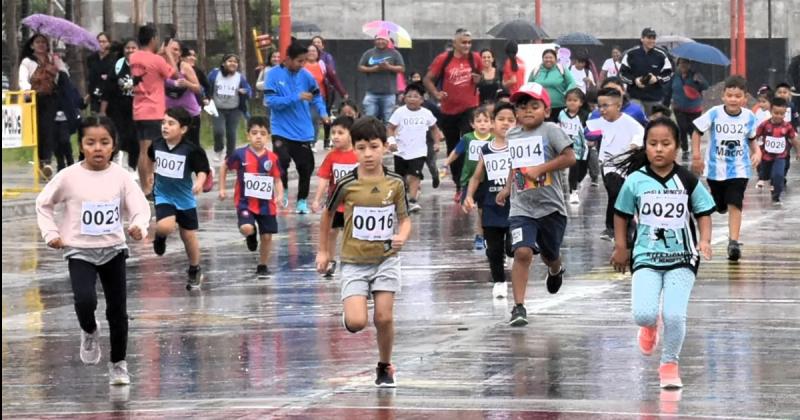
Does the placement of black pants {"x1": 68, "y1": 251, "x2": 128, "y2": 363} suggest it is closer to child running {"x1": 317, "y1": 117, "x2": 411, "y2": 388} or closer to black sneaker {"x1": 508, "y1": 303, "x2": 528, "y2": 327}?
child running {"x1": 317, "y1": 117, "x2": 411, "y2": 388}

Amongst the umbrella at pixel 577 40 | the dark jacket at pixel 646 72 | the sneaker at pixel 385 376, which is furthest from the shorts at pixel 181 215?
the umbrella at pixel 577 40

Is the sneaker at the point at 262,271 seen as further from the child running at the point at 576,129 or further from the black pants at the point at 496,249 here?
the child running at the point at 576,129

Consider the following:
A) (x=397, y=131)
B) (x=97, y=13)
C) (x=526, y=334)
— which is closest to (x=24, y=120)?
(x=397, y=131)

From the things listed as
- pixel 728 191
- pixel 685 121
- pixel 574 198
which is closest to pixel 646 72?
pixel 685 121

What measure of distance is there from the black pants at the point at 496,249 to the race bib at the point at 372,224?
11.5 ft

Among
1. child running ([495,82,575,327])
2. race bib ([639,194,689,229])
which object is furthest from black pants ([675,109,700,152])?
race bib ([639,194,689,229])

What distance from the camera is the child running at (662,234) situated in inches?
372

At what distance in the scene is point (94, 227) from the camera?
1000 centimetres

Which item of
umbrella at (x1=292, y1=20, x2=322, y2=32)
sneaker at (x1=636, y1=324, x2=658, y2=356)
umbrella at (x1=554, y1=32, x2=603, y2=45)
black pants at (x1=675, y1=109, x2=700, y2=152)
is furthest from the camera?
umbrella at (x1=292, y1=20, x2=322, y2=32)

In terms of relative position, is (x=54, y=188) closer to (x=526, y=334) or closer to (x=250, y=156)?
(x=526, y=334)

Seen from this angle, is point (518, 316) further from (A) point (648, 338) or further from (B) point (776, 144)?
(B) point (776, 144)

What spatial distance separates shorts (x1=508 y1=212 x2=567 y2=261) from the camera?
12.1 meters

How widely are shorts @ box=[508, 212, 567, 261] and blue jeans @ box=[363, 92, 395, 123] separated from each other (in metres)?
13.4

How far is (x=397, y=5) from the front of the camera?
5569 cm
